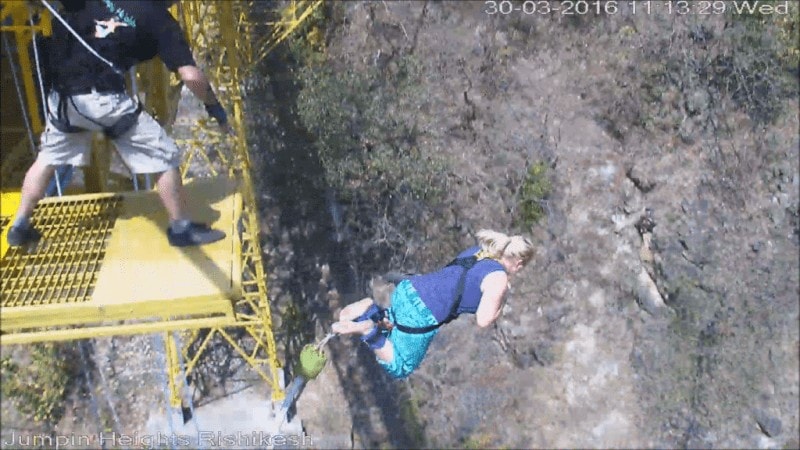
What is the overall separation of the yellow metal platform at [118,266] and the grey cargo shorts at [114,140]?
541 millimetres

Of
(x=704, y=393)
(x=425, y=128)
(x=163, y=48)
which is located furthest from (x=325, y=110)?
(x=704, y=393)

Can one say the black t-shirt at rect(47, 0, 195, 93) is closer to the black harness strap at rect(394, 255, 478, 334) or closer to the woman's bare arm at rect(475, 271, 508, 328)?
the black harness strap at rect(394, 255, 478, 334)

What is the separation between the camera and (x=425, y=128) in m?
10.1

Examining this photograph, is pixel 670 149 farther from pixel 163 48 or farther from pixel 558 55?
pixel 163 48

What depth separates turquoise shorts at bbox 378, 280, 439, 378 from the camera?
419 cm

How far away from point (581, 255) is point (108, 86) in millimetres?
8310

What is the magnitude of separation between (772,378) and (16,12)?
1135 cm

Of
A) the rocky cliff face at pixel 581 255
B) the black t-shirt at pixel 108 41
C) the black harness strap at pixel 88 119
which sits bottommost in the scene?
the rocky cliff face at pixel 581 255

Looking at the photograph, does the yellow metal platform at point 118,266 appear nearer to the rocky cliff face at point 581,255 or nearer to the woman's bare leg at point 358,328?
the woman's bare leg at point 358,328

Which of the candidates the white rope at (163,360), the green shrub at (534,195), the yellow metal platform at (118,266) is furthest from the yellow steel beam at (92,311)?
the green shrub at (534,195)

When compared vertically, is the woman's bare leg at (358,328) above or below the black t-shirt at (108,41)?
below

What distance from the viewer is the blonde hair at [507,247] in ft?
12.7

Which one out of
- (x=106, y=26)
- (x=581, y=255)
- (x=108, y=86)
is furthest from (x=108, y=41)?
(x=581, y=255)

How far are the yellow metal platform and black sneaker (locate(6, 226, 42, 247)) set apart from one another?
5.4 inches
